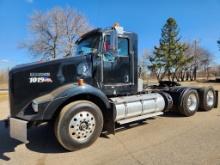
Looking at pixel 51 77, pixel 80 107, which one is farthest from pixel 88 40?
pixel 80 107

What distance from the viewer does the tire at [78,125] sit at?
516cm

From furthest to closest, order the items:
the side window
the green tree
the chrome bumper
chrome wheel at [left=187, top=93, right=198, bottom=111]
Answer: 1. the green tree
2. chrome wheel at [left=187, top=93, right=198, bottom=111]
3. the side window
4. the chrome bumper

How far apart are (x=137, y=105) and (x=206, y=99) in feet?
12.3

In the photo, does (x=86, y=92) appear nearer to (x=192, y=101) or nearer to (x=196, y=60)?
(x=192, y=101)

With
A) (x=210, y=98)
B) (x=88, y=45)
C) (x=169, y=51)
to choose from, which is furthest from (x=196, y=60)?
(x=88, y=45)

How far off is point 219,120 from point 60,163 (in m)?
5.13

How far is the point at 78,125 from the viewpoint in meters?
5.36

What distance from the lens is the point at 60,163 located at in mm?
4688

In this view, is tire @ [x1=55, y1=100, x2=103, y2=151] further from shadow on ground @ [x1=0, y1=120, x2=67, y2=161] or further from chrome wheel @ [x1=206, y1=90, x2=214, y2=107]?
chrome wheel @ [x1=206, y1=90, x2=214, y2=107]

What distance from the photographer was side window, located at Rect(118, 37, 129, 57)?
6588 millimetres

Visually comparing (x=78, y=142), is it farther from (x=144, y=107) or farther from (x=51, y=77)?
(x=144, y=107)

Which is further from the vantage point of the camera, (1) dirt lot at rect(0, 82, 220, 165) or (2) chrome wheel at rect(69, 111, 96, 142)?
(2) chrome wheel at rect(69, 111, 96, 142)

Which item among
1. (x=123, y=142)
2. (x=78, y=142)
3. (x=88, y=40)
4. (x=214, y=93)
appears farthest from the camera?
(x=214, y=93)

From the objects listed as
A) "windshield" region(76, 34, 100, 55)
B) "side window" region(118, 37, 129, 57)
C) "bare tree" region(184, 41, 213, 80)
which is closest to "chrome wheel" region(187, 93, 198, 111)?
"side window" region(118, 37, 129, 57)
